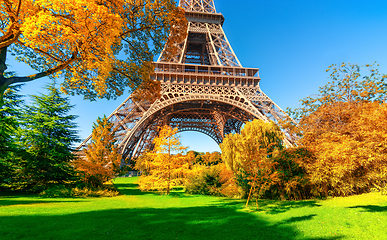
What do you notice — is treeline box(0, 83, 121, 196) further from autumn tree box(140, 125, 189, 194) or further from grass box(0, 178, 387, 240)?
grass box(0, 178, 387, 240)

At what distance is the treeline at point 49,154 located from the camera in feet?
36.6

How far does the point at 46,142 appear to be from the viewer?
1234 centimetres

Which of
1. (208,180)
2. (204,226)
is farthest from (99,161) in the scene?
(204,226)

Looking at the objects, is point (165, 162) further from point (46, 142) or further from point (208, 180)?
point (46, 142)

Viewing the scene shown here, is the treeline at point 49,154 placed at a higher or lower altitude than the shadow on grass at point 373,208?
higher

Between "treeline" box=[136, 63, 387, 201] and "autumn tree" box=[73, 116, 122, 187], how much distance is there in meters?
2.65

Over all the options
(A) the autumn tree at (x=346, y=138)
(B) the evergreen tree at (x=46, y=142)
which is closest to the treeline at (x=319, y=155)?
(A) the autumn tree at (x=346, y=138)

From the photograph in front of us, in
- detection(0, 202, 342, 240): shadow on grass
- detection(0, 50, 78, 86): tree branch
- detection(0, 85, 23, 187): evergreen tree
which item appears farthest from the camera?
detection(0, 85, 23, 187): evergreen tree

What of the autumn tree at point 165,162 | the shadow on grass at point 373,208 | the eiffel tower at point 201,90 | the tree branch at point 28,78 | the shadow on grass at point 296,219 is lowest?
the shadow on grass at point 296,219

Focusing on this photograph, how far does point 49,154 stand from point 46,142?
86cm

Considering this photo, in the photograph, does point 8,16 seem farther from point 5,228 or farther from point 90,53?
point 5,228

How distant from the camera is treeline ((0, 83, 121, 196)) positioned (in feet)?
36.6

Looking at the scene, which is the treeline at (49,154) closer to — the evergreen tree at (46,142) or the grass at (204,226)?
the evergreen tree at (46,142)

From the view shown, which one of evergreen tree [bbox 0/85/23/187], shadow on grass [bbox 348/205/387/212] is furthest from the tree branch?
shadow on grass [bbox 348/205/387/212]
